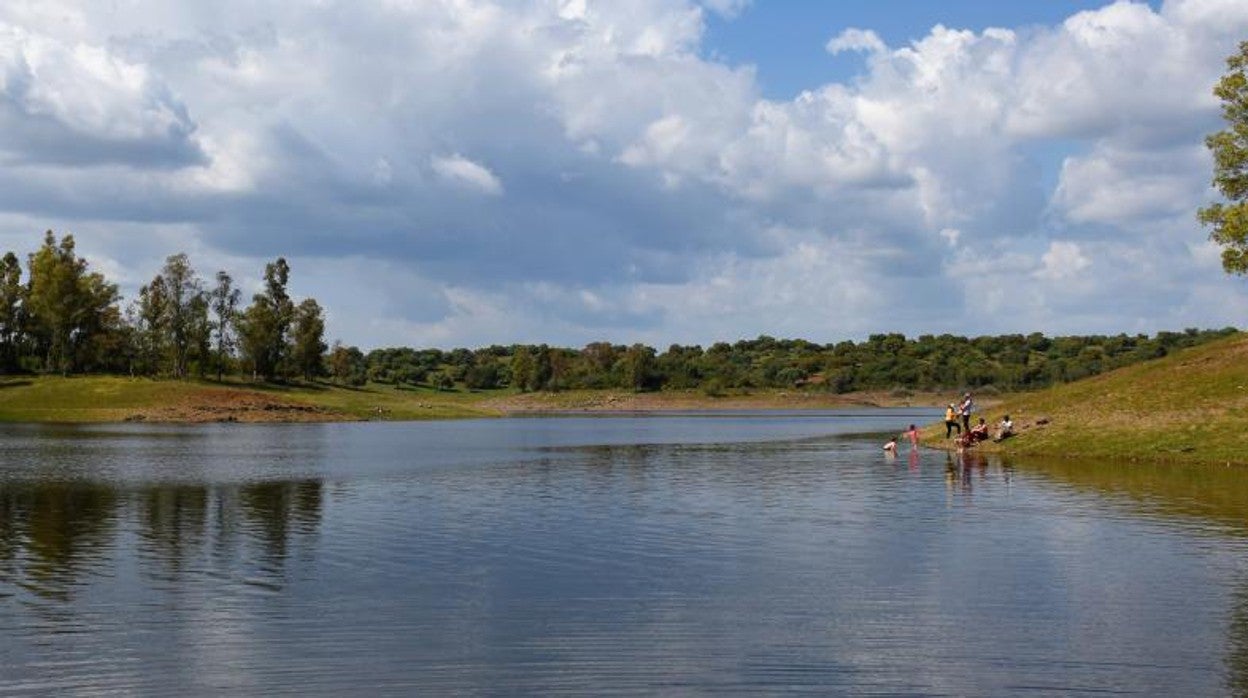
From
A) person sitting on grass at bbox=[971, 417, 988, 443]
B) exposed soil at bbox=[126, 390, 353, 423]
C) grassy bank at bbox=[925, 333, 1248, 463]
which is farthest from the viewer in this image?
exposed soil at bbox=[126, 390, 353, 423]

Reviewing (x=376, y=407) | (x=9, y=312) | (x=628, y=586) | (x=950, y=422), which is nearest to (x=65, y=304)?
(x=9, y=312)

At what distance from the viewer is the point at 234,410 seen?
452ft

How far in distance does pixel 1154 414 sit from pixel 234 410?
108028 mm

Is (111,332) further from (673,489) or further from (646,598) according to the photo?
(646,598)

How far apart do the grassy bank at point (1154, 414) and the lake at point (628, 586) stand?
11.0 meters

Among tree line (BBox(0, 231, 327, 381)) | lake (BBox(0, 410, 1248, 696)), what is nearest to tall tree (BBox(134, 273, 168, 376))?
tree line (BBox(0, 231, 327, 381))

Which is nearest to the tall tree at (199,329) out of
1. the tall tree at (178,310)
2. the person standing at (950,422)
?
the tall tree at (178,310)

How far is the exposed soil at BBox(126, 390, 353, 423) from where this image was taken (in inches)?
5236

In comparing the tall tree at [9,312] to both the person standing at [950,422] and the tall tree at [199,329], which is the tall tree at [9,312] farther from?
the person standing at [950,422]

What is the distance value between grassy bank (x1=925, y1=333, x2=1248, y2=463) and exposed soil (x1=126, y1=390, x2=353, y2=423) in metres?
90.2

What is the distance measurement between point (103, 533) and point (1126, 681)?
2766 centimetres

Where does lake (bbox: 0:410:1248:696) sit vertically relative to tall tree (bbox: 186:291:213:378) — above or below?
below

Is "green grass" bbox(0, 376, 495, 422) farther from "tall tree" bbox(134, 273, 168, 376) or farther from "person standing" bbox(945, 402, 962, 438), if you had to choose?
"person standing" bbox(945, 402, 962, 438)

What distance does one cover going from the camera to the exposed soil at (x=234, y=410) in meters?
133
